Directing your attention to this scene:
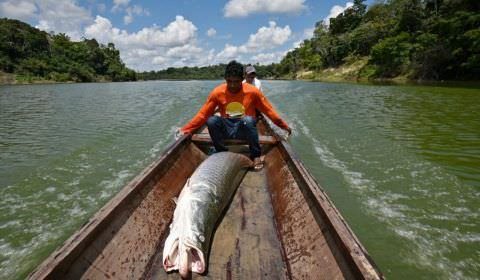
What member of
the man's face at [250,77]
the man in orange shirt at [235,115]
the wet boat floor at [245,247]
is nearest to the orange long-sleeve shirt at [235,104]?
the man in orange shirt at [235,115]

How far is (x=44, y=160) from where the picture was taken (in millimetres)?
7828

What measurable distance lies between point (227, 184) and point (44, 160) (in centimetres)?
641

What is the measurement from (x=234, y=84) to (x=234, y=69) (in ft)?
0.84

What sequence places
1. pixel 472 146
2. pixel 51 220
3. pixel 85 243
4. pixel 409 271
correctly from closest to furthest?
pixel 85 243
pixel 409 271
pixel 51 220
pixel 472 146

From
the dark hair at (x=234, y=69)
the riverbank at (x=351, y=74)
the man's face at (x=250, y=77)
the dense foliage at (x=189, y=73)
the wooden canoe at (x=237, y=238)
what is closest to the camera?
the wooden canoe at (x=237, y=238)

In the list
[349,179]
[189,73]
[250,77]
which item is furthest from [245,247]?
[189,73]

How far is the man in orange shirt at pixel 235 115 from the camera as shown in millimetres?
5074

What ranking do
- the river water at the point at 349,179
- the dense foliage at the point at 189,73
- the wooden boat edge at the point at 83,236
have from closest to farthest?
the wooden boat edge at the point at 83,236
the river water at the point at 349,179
the dense foliage at the point at 189,73

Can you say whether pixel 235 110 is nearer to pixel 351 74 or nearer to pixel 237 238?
pixel 237 238

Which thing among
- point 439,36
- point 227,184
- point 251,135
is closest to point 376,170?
point 251,135

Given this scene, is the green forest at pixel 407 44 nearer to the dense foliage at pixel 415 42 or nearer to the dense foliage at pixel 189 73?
the dense foliage at pixel 415 42

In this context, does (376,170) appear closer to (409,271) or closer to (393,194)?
(393,194)

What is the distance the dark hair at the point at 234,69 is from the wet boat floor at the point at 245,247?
1.93 m

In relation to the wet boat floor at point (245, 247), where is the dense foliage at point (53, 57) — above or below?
above
